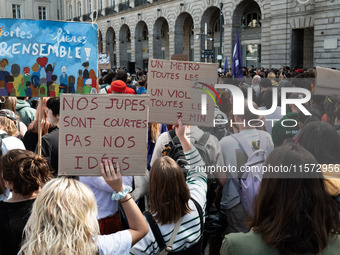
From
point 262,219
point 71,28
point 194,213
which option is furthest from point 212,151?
point 71,28

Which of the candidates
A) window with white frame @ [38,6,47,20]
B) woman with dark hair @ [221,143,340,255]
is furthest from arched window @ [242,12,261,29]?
window with white frame @ [38,6,47,20]

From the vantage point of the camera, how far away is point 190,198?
9.09 ft

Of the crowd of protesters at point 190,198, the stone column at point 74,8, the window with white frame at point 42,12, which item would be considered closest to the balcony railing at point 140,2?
the stone column at point 74,8

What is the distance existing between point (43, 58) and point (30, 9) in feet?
185

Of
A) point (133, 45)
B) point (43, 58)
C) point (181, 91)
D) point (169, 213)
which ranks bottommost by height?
point (169, 213)

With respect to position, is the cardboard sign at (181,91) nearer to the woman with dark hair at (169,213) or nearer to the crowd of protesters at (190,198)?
the crowd of protesters at (190,198)

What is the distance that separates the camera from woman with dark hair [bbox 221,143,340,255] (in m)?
1.68

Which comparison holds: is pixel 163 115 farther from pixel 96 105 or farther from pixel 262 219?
pixel 262 219

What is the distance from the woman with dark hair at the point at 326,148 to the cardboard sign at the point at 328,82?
178 centimetres

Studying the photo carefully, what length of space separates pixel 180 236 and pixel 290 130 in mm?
2013

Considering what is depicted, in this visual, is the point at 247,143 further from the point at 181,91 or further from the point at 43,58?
the point at 43,58

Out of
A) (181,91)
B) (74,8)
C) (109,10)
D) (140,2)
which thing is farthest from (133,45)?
(181,91)

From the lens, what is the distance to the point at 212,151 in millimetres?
3490

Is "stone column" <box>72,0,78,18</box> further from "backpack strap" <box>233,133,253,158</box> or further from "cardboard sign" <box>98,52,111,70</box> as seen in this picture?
"backpack strap" <box>233,133,253,158</box>
